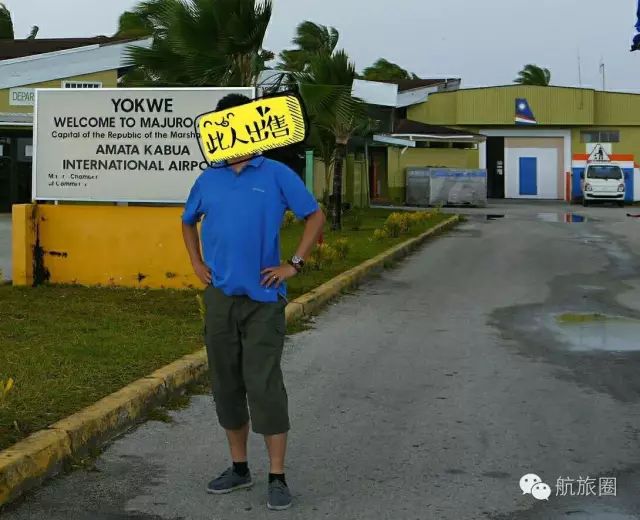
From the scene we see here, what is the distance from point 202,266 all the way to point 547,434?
2.45 m

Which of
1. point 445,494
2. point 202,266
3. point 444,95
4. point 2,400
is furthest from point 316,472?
point 444,95

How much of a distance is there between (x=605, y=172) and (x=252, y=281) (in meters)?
37.8

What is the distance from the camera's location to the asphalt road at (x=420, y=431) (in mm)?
4355

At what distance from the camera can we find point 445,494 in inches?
177

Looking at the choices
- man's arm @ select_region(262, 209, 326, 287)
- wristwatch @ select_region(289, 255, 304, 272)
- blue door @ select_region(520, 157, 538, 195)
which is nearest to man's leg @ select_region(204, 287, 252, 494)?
man's arm @ select_region(262, 209, 326, 287)

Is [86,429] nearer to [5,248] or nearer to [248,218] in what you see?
[248,218]

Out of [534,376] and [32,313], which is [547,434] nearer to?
[534,376]

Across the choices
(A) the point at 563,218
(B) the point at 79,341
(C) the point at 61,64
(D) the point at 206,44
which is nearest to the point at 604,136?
(A) the point at 563,218

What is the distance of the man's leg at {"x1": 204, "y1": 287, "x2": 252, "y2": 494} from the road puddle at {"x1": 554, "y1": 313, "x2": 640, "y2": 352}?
4526 mm

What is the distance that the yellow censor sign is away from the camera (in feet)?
14.2

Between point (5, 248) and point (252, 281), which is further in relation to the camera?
point (5, 248)

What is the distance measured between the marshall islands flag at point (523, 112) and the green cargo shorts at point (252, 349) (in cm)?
4623

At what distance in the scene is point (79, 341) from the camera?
754 centimetres

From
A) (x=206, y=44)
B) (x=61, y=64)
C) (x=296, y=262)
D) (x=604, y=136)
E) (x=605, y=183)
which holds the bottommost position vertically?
(x=296, y=262)
